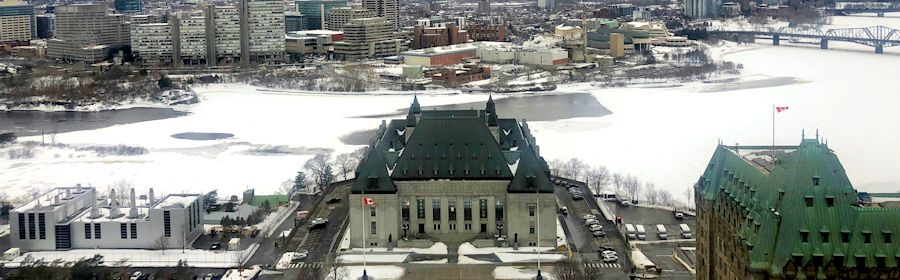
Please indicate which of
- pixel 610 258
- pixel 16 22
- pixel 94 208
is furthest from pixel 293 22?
pixel 610 258

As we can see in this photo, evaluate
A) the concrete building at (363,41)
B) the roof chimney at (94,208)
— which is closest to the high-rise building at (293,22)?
the concrete building at (363,41)

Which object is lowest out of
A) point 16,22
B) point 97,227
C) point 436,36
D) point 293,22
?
point 97,227

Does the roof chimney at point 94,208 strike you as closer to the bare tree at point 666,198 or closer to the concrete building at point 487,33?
the bare tree at point 666,198

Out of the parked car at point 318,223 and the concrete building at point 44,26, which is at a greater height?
the concrete building at point 44,26

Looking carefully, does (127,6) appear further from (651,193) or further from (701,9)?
(651,193)

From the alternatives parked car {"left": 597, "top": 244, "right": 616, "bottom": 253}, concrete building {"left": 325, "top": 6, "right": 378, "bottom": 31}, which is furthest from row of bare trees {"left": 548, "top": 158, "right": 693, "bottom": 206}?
concrete building {"left": 325, "top": 6, "right": 378, "bottom": 31}

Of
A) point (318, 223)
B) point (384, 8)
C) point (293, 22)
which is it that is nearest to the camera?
point (318, 223)
